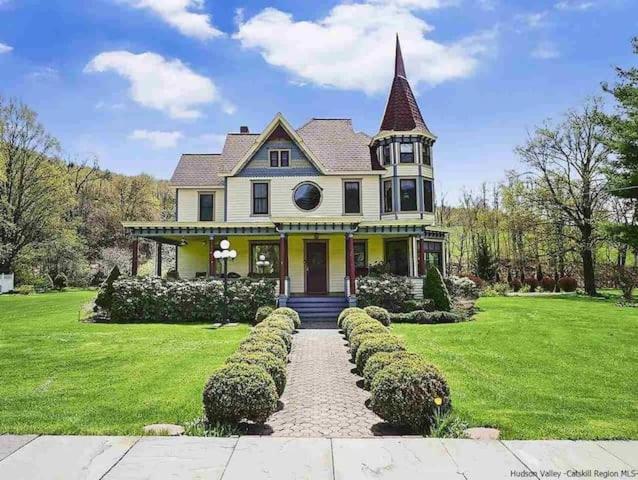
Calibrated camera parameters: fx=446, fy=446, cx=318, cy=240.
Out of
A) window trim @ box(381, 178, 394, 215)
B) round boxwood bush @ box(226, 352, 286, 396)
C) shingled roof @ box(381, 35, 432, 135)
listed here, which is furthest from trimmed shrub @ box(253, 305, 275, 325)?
shingled roof @ box(381, 35, 432, 135)

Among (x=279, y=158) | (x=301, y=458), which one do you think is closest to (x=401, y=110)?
(x=279, y=158)

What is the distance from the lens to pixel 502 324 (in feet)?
47.7

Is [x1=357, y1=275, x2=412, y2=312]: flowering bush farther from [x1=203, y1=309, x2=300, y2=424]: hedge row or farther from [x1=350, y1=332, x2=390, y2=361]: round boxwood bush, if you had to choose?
[x1=203, y1=309, x2=300, y2=424]: hedge row

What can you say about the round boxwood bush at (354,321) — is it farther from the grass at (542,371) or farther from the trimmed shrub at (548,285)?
the trimmed shrub at (548,285)

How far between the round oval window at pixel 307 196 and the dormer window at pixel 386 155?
151 inches

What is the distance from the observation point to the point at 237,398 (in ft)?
17.2

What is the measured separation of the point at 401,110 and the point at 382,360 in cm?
1862

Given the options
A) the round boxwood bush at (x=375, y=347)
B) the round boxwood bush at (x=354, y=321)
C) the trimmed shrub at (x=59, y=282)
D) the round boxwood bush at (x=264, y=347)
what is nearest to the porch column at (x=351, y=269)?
the round boxwood bush at (x=354, y=321)

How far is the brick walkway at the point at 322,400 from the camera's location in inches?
217

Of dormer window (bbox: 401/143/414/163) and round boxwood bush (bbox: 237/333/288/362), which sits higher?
dormer window (bbox: 401/143/414/163)

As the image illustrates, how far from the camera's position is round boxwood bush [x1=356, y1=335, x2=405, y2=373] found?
740 cm

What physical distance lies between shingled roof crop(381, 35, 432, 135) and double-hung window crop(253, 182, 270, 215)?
674 cm

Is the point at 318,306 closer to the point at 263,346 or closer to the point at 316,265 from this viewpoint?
the point at 316,265

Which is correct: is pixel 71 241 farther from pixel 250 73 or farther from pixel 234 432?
pixel 234 432
